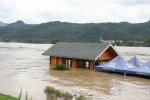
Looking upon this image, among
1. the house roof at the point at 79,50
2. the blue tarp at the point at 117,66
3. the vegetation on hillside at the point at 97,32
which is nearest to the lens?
the blue tarp at the point at 117,66

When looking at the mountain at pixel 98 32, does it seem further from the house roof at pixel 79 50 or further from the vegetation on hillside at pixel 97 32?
the house roof at pixel 79 50

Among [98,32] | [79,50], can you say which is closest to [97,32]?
[98,32]

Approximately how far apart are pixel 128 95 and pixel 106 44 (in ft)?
53.8

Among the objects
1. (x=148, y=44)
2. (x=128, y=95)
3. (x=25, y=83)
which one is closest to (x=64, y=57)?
(x=25, y=83)

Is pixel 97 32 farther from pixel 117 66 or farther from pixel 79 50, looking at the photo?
pixel 117 66

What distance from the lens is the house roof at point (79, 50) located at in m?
37.7

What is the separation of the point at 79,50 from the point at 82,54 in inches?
53.3

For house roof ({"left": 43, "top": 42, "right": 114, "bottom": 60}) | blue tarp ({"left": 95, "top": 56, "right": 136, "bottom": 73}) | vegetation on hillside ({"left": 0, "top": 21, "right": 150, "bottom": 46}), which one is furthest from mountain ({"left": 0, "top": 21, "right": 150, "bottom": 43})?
blue tarp ({"left": 95, "top": 56, "right": 136, "bottom": 73})

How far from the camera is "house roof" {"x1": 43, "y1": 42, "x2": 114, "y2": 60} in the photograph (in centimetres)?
3769

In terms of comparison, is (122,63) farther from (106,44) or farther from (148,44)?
(148,44)

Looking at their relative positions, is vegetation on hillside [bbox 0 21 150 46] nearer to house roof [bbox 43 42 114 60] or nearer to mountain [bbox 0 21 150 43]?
mountain [bbox 0 21 150 43]

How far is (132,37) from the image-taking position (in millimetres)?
165250

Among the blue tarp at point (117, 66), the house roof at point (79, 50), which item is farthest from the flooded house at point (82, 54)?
the blue tarp at point (117, 66)

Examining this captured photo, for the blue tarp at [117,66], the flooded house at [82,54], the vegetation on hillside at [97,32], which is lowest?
the blue tarp at [117,66]
